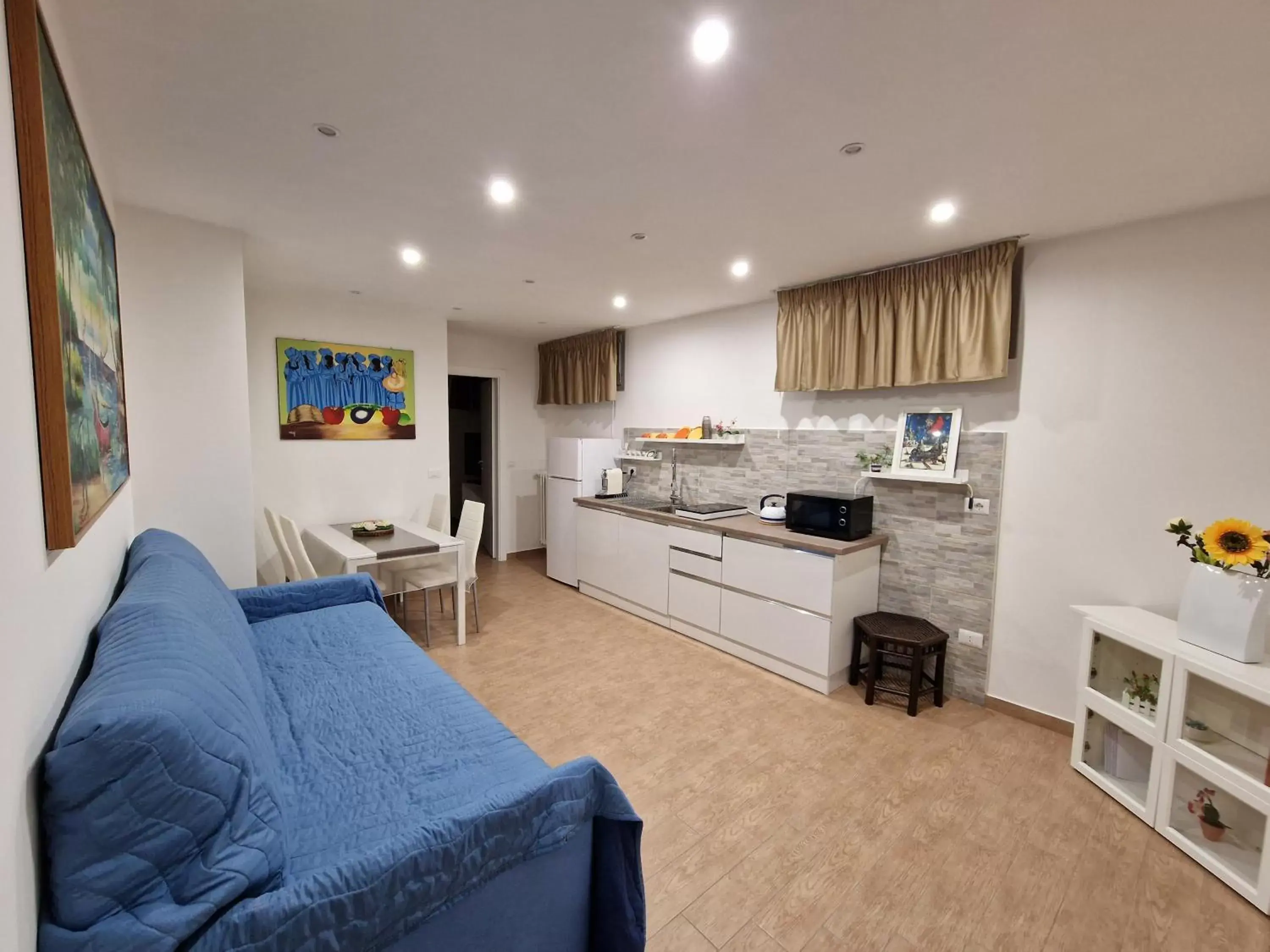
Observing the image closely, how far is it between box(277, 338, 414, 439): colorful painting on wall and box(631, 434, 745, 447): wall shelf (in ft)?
6.78

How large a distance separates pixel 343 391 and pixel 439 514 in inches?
49.4

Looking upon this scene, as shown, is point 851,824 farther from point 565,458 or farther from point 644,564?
point 565,458

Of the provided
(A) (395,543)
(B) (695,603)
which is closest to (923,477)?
(B) (695,603)

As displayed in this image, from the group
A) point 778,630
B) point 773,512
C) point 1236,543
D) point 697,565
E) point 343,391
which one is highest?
point 343,391

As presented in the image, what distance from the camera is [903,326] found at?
3135mm

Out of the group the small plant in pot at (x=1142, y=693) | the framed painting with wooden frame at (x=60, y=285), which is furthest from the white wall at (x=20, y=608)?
the small plant in pot at (x=1142, y=693)

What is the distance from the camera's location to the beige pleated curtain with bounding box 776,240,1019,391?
9.21 ft

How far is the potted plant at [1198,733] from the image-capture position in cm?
202

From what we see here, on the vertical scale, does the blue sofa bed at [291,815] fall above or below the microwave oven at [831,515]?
below

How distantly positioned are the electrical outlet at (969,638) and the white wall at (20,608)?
141 inches

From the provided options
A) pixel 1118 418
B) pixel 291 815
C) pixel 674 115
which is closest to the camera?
pixel 291 815

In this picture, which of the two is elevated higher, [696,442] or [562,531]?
[696,442]

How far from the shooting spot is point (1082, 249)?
2615 mm

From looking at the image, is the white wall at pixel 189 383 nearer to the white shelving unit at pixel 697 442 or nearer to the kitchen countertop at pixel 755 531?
the kitchen countertop at pixel 755 531
